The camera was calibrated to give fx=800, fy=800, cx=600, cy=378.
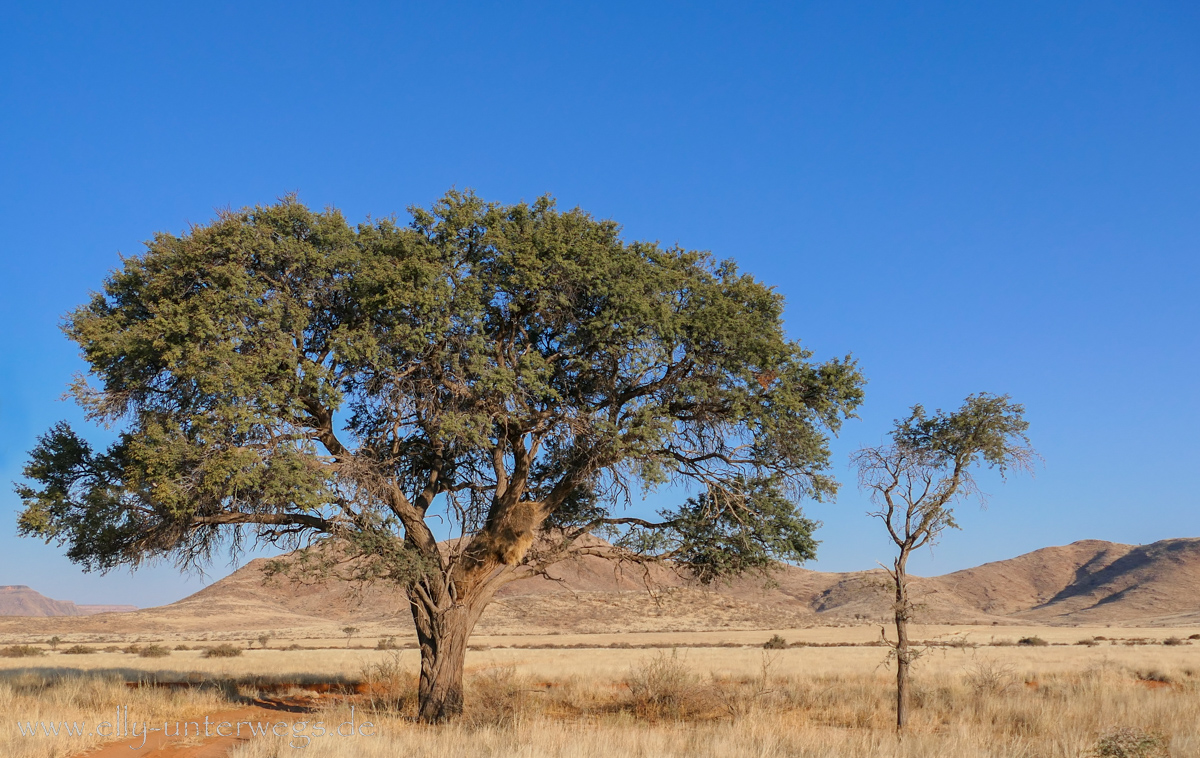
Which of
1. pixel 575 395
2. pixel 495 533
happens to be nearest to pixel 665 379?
pixel 575 395

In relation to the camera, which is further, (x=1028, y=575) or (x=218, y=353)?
(x=1028, y=575)

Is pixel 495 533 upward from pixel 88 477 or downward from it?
downward

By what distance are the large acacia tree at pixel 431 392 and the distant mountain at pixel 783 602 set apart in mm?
37992

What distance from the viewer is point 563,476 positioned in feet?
54.7

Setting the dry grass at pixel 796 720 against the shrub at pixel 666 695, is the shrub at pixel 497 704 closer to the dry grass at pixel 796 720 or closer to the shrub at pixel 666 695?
A: the dry grass at pixel 796 720

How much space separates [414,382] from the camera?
14805 millimetres

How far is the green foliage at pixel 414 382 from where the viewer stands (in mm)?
13492

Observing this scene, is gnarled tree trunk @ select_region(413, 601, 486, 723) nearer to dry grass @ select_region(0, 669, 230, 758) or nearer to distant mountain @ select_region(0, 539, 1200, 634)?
dry grass @ select_region(0, 669, 230, 758)

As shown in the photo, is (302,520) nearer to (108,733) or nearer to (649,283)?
(108,733)

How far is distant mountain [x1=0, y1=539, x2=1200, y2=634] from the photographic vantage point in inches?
3184

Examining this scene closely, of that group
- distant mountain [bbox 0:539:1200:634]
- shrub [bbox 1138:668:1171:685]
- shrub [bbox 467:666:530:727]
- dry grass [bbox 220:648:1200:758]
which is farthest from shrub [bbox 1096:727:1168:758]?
distant mountain [bbox 0:539:1200:634]

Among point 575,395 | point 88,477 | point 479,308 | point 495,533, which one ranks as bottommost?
point 495,533

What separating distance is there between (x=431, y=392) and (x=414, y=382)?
36 centimetres

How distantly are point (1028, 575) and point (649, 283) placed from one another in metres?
148
